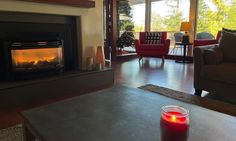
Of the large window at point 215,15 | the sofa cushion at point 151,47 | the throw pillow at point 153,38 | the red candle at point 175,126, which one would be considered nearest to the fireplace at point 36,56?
the red candle at point 175,126

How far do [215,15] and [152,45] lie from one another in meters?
1.93

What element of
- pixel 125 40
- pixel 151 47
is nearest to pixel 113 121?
pixel 151 47

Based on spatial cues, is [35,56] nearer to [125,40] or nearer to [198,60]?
[198,60]

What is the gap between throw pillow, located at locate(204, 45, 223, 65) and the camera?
262 centimetres

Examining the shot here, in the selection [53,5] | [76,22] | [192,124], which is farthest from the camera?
[76,22]

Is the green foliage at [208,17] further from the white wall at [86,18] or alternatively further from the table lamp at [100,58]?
the table lamp at [100,58]

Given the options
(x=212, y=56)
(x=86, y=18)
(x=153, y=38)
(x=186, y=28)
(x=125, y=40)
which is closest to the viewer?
(x=212, y=56)

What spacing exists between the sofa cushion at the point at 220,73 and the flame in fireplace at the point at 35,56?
1.96 meters

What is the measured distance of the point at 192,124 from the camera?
97 centimetres

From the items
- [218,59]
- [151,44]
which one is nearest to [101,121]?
[218,59]

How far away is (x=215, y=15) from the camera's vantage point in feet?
18.3

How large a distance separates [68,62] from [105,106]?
1916 mm

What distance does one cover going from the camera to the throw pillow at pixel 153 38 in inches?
241

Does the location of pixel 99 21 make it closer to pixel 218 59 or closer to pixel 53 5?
pixel 53 5
